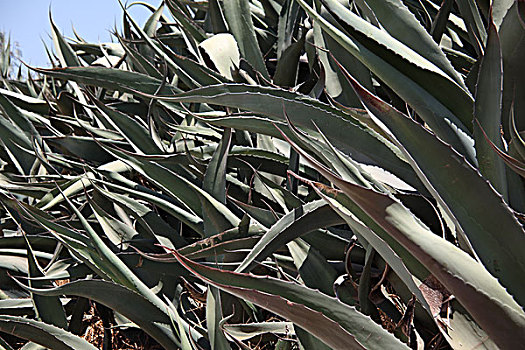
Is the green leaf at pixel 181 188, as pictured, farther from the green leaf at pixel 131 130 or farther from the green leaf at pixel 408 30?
the green leaf at pixel 408 30

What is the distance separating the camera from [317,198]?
0.73m

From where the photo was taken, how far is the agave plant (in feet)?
1.21

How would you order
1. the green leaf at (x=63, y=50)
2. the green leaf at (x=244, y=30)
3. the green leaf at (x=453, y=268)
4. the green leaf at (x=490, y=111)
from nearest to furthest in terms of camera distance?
the green leaf at (x=453, y=268)
the green leaf at (x=490, y=111)
the green leaf at (x=244, y=30)
the green leaf at (x=63, y=50)

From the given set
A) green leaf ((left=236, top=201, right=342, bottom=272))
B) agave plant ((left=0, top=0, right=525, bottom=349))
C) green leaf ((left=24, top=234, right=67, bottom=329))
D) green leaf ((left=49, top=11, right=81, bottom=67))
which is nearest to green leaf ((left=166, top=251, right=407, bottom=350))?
agave plant ((left=0, top=0, right=525, bottom=349))

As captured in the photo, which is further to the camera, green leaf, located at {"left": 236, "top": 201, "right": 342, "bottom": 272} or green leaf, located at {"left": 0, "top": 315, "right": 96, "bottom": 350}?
green leaf, located at {"left": 0, "top": 315, "right": 96, "bottom": 350}

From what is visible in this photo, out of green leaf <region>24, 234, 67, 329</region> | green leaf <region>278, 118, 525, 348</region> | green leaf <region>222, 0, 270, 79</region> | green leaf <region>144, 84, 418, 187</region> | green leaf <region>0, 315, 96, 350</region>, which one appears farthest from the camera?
green leaf <region>222, 0, 270, 79</region>

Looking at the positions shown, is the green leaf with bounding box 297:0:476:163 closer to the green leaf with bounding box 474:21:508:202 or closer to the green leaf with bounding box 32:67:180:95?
the green leaf with bounding box 474:21:508:202

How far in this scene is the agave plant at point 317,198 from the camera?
37cm

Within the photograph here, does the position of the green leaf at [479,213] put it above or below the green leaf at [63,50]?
below

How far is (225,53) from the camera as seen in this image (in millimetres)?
932

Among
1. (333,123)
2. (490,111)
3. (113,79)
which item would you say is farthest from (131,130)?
(490,111)

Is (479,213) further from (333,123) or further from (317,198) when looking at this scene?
(317,198)

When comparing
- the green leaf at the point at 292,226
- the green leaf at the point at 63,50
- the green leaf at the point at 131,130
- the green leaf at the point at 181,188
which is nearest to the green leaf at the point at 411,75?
the green leaf at the point at 292,226

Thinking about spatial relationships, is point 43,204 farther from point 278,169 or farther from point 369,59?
point 369,59
